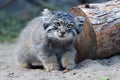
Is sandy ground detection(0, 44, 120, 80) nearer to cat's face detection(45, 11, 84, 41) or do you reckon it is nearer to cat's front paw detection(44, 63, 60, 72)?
cat's front paw detection(44, 63, 60, 72)

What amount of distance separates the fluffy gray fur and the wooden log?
199 mm

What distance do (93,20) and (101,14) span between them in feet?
0.55

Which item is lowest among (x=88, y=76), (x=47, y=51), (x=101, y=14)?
(x=88, y=76)

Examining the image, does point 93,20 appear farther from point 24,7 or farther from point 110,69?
point 24,7

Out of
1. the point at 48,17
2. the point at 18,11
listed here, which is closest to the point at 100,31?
the point at 48,17

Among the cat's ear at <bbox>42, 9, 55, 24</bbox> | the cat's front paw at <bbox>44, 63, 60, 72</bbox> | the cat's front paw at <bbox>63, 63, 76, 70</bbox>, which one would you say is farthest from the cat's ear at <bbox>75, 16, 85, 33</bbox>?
the cat's front paw at <bbox>44, 63, 60, 72</bbox>

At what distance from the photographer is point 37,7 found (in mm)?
13438

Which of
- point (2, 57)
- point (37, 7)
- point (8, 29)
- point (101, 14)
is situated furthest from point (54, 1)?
point (101, 14)

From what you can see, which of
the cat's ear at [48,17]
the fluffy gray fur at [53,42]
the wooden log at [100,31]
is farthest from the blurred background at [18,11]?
the cat's ear at [48,17]

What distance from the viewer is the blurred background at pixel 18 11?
11398 millimetres

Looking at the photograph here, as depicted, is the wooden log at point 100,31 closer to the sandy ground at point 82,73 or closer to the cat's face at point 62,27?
the sandy ground at point 82,73

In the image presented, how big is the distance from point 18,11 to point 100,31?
851 centimetres

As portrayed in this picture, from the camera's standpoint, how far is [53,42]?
5988 mm

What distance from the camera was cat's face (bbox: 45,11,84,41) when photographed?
5793 mm
